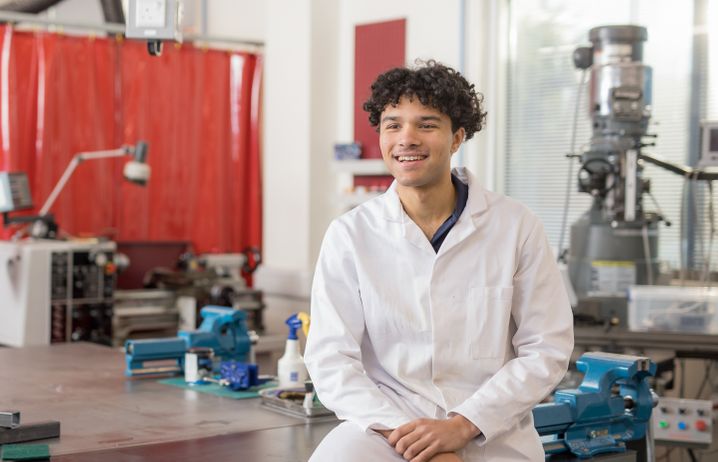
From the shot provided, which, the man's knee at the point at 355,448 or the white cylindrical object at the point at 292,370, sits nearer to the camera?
the man's knee at the point at 355,448

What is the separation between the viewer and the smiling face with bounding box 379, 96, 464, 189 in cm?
205

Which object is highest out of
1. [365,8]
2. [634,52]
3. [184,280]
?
[365,8]

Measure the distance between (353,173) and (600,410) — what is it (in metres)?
3.64

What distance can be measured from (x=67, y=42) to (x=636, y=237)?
345cm

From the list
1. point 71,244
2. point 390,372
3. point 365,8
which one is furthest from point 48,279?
point 390,372

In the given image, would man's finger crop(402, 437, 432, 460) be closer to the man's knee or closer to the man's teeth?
the man's knee

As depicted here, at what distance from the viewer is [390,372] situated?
6.70 feet

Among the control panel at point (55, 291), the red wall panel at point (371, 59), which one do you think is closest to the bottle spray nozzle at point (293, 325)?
the control panel at point (55, 291)

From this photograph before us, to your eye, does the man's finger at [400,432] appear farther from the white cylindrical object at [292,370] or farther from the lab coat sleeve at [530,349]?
the white cylindrical object at [292,370]

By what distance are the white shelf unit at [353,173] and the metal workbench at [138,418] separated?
2.54m

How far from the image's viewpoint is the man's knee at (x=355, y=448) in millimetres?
1874

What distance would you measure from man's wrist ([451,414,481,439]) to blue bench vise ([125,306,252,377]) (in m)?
1.36

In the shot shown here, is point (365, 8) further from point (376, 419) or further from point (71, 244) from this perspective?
point (376, 419)

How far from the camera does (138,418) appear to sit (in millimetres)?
2469
